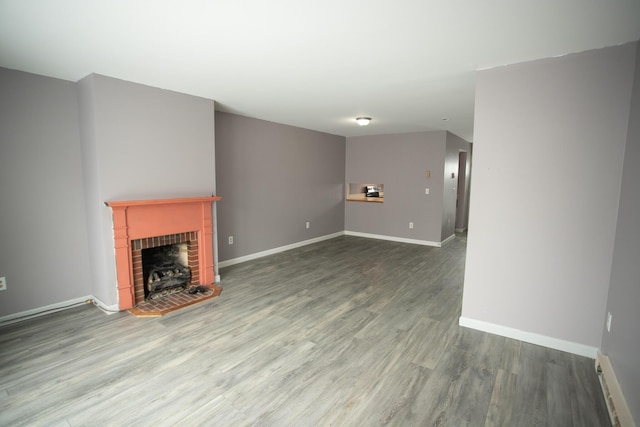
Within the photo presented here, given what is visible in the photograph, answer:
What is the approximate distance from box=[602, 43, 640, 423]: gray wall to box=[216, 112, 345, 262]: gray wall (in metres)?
4.24

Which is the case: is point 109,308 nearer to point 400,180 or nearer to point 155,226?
point 155,226

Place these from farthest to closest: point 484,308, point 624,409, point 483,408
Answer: point 484,308, point 483,408, point 624,409

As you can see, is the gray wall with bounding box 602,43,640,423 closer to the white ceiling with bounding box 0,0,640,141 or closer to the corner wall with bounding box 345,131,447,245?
the white ceiling with bounding box 0,0,640,141

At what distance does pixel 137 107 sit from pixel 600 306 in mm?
4365

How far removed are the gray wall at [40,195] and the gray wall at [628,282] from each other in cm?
444

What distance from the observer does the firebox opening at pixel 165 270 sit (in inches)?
136

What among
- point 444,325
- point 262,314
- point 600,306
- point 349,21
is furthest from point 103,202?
point 600,306

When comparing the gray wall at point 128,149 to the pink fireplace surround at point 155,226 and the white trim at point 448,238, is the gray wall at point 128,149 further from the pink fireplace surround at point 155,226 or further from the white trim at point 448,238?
the white trim at point 448,238

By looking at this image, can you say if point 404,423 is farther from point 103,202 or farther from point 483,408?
point 103,202

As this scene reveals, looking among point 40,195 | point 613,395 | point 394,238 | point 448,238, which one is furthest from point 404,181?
point 40,195

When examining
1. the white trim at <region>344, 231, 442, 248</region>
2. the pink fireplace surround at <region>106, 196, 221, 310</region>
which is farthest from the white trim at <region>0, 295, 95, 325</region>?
the white trim at <region>344, 231, 442, 248</region>

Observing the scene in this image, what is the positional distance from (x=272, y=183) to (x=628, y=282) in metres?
4.48

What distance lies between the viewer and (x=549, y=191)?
2.42m

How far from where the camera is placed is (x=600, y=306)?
2.31 m
